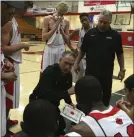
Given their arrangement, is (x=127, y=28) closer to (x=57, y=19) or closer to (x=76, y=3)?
(x=76, y=3)

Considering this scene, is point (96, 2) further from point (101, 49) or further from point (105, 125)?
point (105, 125)

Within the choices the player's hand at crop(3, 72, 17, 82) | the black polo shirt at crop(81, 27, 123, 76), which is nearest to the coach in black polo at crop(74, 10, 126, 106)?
the black polo shirt at crop(81, 27, 123, 76)

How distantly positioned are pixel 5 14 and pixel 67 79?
107 centimetres

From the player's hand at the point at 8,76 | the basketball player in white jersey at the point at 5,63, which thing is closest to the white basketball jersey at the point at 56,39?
the basketball player in white jersey at the point at 5,63

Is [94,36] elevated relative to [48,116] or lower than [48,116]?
elevated

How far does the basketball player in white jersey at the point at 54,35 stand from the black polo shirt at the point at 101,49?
2.07 ft

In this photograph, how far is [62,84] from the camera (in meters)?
2.99

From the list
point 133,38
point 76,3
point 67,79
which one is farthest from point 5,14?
point 76,3

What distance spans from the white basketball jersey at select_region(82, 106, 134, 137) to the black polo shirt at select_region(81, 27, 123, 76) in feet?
6.61

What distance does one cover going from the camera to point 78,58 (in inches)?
149

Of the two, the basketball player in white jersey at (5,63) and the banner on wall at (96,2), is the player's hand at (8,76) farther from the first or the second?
Answer: the banner on wall at (96,2)

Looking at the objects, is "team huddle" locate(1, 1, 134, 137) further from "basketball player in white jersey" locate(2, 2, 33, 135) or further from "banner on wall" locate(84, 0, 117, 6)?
"banner on wall" locate(84, 0, 117, 6)

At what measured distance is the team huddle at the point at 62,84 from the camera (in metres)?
1.46

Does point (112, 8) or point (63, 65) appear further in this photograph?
point (112, 8)
